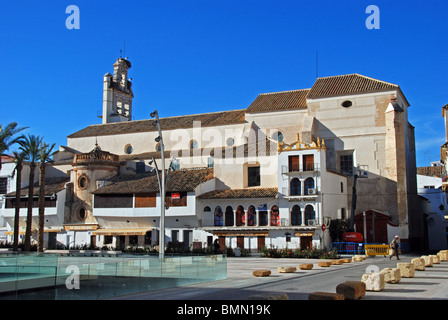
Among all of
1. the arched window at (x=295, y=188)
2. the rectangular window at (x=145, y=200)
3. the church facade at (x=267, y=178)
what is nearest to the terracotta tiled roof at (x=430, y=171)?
the church facade at (x=267, y=178)

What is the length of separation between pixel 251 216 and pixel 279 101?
49.9 ft

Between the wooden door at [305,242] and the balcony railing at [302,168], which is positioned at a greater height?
the balcony railing at [302,168]

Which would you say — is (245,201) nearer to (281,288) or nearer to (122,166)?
(122,166)

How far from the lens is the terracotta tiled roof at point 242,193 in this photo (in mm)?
44656

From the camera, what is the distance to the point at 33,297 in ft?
45.6

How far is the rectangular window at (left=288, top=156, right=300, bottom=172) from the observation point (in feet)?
145

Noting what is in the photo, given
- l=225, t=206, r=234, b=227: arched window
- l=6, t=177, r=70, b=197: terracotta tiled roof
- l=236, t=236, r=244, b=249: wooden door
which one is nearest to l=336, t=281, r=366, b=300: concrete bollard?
l=236, t=236, r=244, b=249: wooden door

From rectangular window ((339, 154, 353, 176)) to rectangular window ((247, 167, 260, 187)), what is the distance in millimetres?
8987

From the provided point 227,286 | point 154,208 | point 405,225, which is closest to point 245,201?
point 154,208

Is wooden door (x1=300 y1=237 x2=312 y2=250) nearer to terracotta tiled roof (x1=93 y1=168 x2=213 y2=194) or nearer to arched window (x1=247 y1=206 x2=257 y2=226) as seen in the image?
arched window (x1=247 y1=206 x2=257 y2=226)

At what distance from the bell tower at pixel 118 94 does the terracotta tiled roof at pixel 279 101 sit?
24.5 meters

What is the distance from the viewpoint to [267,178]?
46.7m

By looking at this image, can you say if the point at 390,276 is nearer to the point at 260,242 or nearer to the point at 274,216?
the point at 274,216

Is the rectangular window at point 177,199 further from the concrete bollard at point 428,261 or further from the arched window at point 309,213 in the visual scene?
the concrete bollard at point 428,261
